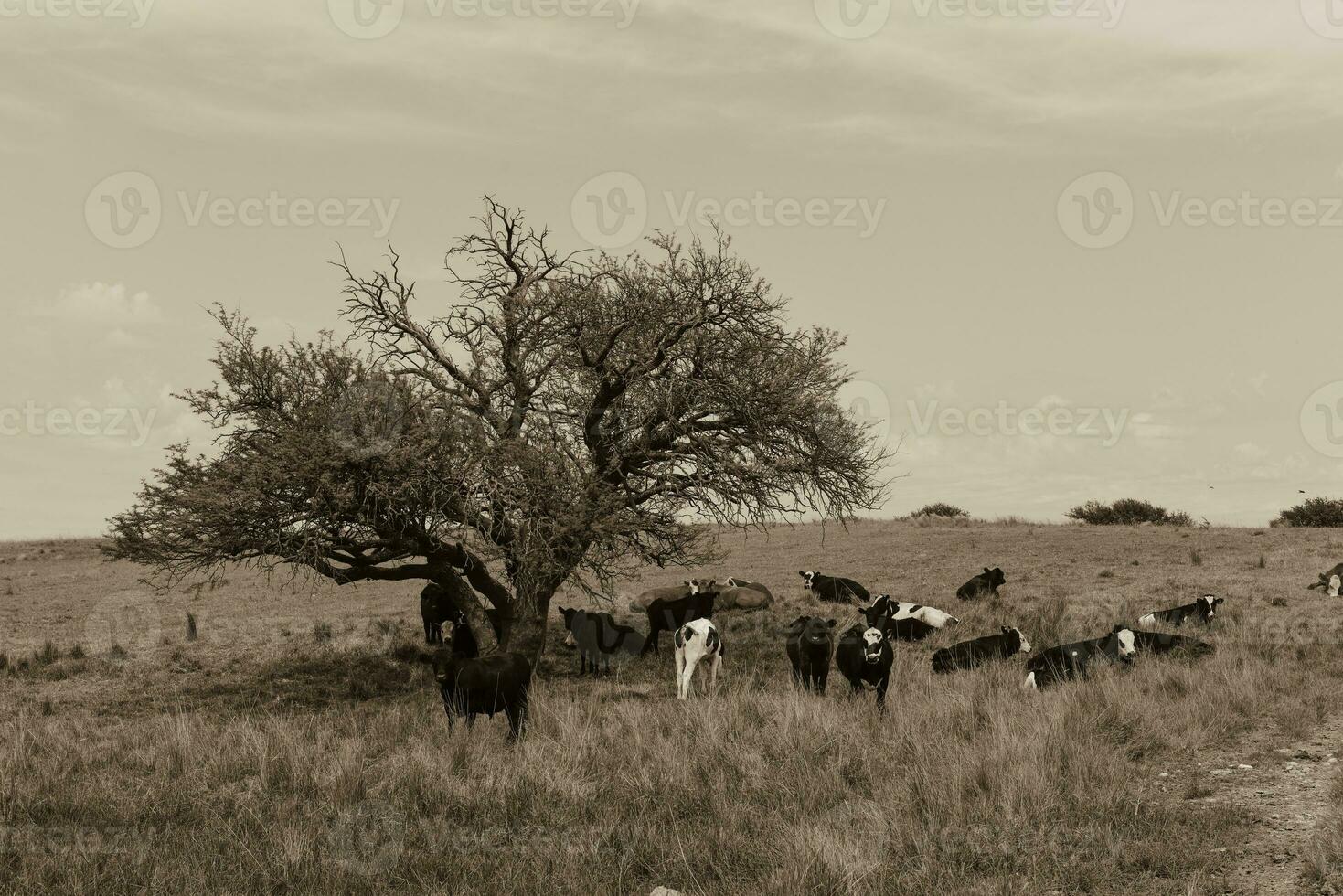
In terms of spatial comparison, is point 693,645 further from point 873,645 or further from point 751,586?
point 751,586

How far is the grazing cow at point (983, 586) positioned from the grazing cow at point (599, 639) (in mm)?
8862

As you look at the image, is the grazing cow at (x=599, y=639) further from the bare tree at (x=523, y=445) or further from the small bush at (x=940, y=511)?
the small bush at (x=940, y=511)

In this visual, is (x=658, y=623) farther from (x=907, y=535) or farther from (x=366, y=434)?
(x=907, y=535)

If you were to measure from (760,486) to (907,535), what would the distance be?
75.4 feet

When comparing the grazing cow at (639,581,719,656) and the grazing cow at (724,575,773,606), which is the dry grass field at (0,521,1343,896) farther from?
the grazing cow at (724,575,773,606)

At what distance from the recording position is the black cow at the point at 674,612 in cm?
2208

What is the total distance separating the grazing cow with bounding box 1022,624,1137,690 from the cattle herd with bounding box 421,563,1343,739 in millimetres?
20

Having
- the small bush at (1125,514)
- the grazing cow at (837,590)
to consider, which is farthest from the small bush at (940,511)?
the grazing cow at (837,590)

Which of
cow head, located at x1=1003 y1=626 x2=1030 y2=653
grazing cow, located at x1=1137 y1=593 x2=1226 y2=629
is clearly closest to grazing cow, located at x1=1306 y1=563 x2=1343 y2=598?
grazing cow, located at x1=1137 y1=593 x2=1226 y2=629

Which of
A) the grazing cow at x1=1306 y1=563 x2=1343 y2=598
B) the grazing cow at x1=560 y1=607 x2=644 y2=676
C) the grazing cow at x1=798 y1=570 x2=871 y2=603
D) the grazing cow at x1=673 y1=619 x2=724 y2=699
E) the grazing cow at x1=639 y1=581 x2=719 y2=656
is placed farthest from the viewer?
the grazing cow at x1=798 y1=570 x2=871 y2=603

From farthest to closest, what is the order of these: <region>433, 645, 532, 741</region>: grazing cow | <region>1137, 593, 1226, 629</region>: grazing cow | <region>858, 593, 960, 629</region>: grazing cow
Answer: <region>858, 593, 960, 629</region>: grazing cow < <region>1137, 593, 1226, 629</region>: grazing cow < <region>433, 645, 532, 741</region>: grazing cow

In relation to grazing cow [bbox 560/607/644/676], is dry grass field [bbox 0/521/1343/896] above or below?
below

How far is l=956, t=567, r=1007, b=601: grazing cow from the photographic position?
86.3 feet

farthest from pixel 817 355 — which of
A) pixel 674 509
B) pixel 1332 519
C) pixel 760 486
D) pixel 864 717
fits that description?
pixel 1332 519
